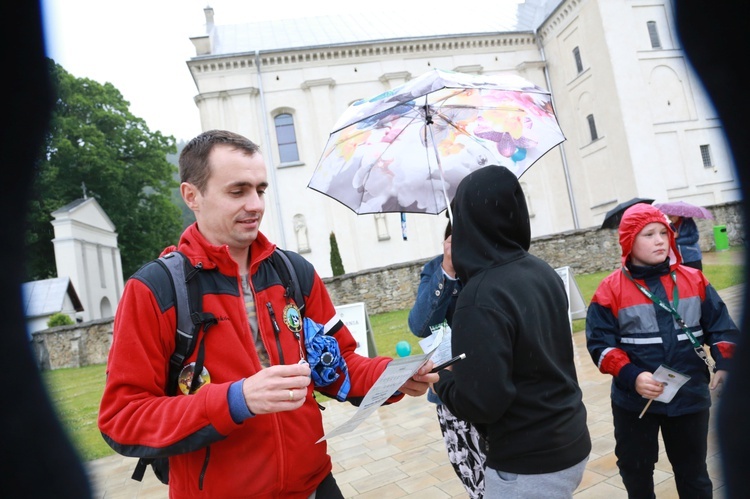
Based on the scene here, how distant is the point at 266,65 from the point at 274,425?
89.6 ft

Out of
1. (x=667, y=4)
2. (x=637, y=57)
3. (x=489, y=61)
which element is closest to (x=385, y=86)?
(x=489, y=61)

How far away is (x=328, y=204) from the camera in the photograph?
25812 millimetres

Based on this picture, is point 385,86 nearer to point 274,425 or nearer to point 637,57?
point 637,57

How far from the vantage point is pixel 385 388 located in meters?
1.49

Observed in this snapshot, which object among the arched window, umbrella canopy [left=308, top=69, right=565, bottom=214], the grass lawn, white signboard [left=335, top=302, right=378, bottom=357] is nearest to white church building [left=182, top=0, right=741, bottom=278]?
the arched window

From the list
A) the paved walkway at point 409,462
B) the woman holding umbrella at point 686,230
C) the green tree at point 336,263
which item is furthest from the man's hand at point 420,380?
the green tree at point 336,263

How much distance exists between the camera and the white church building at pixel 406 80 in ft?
75.9

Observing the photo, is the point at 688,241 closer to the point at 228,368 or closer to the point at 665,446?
the point at 665,446

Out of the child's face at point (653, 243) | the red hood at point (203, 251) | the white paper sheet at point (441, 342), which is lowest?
the white paper sheet at point (441, 342)

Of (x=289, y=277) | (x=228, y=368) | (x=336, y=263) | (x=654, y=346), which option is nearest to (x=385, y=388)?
(x=228, y=368)

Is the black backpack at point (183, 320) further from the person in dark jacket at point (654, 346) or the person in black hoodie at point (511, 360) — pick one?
the person in dark jacket at point (654, 346)

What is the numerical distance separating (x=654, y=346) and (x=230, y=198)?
236 centimetres

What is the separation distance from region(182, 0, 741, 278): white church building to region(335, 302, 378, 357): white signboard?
55.5 feet

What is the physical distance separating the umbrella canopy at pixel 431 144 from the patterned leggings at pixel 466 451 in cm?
159
